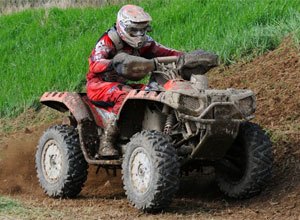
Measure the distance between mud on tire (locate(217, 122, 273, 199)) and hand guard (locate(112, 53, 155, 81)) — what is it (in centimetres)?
114

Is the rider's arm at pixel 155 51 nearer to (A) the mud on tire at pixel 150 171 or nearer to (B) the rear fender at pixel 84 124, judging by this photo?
(B) the rear fender at pixel 84 124

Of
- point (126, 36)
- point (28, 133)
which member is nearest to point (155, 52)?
point (126, 36)

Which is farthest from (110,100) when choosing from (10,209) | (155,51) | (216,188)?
(10,209)

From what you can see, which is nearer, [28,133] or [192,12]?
[28,133]

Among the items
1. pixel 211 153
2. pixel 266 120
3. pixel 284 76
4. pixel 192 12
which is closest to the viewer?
pixel 211 153

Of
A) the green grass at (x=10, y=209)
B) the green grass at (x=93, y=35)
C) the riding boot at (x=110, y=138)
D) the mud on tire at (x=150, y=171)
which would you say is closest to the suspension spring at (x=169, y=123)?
the mud on tire at (x=150, y=171)

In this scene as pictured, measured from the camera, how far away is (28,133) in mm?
14320

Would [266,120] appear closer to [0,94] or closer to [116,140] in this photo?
[116,140]

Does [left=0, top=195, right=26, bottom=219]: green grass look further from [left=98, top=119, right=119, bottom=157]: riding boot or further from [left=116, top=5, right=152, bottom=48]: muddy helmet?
[left=116, top=5, right=152, bottom=48]: muddy helmet

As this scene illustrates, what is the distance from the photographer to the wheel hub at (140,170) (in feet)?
27.9

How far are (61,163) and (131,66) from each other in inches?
68.2

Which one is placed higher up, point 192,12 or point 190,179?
point 192,12

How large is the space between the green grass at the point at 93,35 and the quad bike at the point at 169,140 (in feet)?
14.0

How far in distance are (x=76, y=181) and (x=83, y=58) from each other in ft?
22.6
